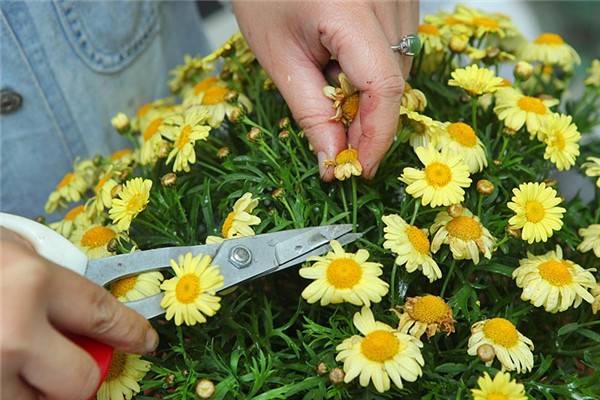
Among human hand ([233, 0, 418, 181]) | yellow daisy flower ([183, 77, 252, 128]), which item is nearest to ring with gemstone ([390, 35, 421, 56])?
human hand ([233, 0, 418, 181])

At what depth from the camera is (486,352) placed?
56cm

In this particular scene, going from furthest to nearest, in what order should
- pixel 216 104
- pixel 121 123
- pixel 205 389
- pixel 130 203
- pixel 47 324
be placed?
1. pixel 121 123
2. pixel 216 104
3. pixel 130 203
4. pixel 205 389
5. pixel 47 324

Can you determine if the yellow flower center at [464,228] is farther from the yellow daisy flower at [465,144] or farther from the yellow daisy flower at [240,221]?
the yellow daisy flower at [240,221]

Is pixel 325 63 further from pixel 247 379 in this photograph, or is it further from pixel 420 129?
pixel 247 379

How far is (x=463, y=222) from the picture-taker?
0.61 metres

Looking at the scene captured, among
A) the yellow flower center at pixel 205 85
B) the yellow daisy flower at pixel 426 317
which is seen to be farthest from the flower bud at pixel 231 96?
the yellow daisy flower at pixel 426 317

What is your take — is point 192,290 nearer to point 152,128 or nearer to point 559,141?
point 152,128

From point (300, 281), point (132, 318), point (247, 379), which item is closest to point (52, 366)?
point (132, 318)

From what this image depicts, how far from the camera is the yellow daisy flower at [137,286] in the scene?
0.61 metres

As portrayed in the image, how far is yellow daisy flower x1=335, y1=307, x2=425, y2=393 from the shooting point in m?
0.53

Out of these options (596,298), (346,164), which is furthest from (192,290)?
(596,298)

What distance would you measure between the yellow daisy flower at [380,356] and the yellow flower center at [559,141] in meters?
0.33

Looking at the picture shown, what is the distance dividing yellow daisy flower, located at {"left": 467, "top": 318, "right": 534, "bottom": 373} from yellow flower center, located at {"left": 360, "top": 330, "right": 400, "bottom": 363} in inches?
3.5

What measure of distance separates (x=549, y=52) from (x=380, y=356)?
62 centimetres
